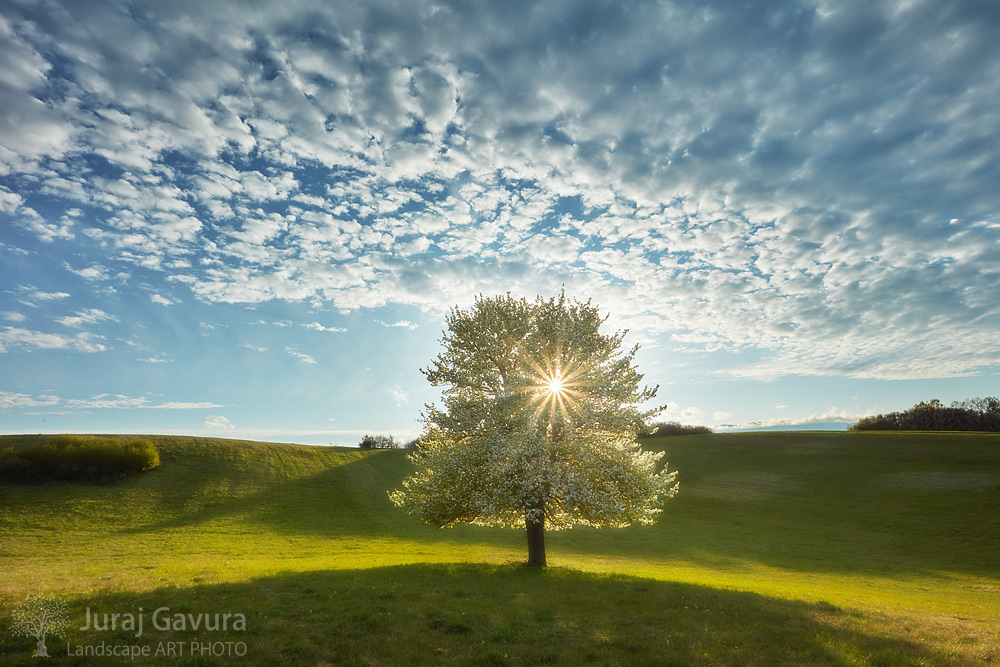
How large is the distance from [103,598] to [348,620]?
10039 mm

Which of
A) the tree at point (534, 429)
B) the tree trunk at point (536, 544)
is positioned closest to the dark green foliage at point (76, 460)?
the tree at point (534, 429)

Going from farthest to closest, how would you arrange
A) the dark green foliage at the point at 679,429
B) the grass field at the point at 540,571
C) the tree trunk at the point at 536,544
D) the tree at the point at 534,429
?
the dark green foliage at the point at 679,429 < the tree trunk at the point at 536,544 < the tree at the point at 534,429 < the grass field at the point at 540,571

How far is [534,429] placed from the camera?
2711 cm

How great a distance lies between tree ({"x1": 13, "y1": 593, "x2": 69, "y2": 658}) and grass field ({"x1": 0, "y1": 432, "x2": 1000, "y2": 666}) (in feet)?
1.05

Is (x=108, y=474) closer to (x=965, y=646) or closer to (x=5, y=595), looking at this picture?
(x=5, y=595)

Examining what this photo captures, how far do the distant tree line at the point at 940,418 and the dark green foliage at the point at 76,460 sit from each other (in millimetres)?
145999

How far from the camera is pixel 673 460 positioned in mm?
87500

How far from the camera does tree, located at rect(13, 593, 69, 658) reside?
38.9ft

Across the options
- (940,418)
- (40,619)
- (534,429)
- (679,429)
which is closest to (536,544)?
(534,429)

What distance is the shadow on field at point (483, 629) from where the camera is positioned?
1231 centimetres

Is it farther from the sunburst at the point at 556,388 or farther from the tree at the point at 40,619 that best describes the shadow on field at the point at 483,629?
the sunburst at the point at 556,388

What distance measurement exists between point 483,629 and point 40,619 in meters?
13.2

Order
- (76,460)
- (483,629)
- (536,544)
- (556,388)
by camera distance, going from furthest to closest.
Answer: (76,460) → (536,544) → (556,388) → (483,629)

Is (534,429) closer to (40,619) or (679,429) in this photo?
(40,619)
